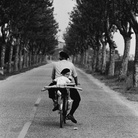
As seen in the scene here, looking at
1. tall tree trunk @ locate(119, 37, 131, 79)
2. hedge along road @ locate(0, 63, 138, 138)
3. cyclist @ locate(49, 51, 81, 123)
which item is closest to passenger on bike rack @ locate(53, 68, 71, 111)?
cyclist @ locate(49, 51, 81, 123)

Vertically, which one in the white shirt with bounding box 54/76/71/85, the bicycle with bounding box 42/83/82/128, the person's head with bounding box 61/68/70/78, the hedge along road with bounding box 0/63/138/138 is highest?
the person's head with bounding box 61/68/70/78

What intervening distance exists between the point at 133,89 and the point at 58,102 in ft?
36.3

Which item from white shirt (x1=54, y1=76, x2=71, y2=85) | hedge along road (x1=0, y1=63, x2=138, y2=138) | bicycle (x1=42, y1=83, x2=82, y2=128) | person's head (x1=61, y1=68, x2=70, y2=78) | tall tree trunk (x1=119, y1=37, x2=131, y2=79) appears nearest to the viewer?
hedge along road (x1=0, y1=63, x2=138, y2=138)

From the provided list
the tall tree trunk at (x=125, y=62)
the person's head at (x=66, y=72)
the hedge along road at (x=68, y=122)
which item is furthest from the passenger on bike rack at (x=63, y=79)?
the tall tree trunk at (x=125, y=62)

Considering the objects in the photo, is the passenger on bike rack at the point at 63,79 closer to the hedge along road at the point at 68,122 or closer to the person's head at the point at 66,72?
the person's head at the point at 66,72

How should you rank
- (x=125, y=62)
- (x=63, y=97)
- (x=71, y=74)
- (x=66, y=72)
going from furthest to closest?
(x=125, y=62), (x=71, y=74), (x=66, y=72), (x=63, y=97)

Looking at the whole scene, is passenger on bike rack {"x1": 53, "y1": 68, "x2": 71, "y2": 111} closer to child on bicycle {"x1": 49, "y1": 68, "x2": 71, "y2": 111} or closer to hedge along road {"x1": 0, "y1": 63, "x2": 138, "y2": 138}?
child on bicycle {"x1": 49, "y1": 68, "x2": 71, "y2": 111}

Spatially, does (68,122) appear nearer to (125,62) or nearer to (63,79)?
(63,79)

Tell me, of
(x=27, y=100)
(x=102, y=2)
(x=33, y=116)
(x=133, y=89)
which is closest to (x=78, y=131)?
(x=33, y=116)

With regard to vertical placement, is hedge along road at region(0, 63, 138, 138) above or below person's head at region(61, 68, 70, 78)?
below

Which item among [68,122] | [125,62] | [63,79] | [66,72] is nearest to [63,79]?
[63,79]

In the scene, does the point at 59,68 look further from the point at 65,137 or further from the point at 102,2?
the point at 102,2

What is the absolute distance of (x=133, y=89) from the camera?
64.0 ft

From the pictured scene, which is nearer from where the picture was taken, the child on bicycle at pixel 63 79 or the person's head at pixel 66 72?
the child on bicycle at pixel 63 79
